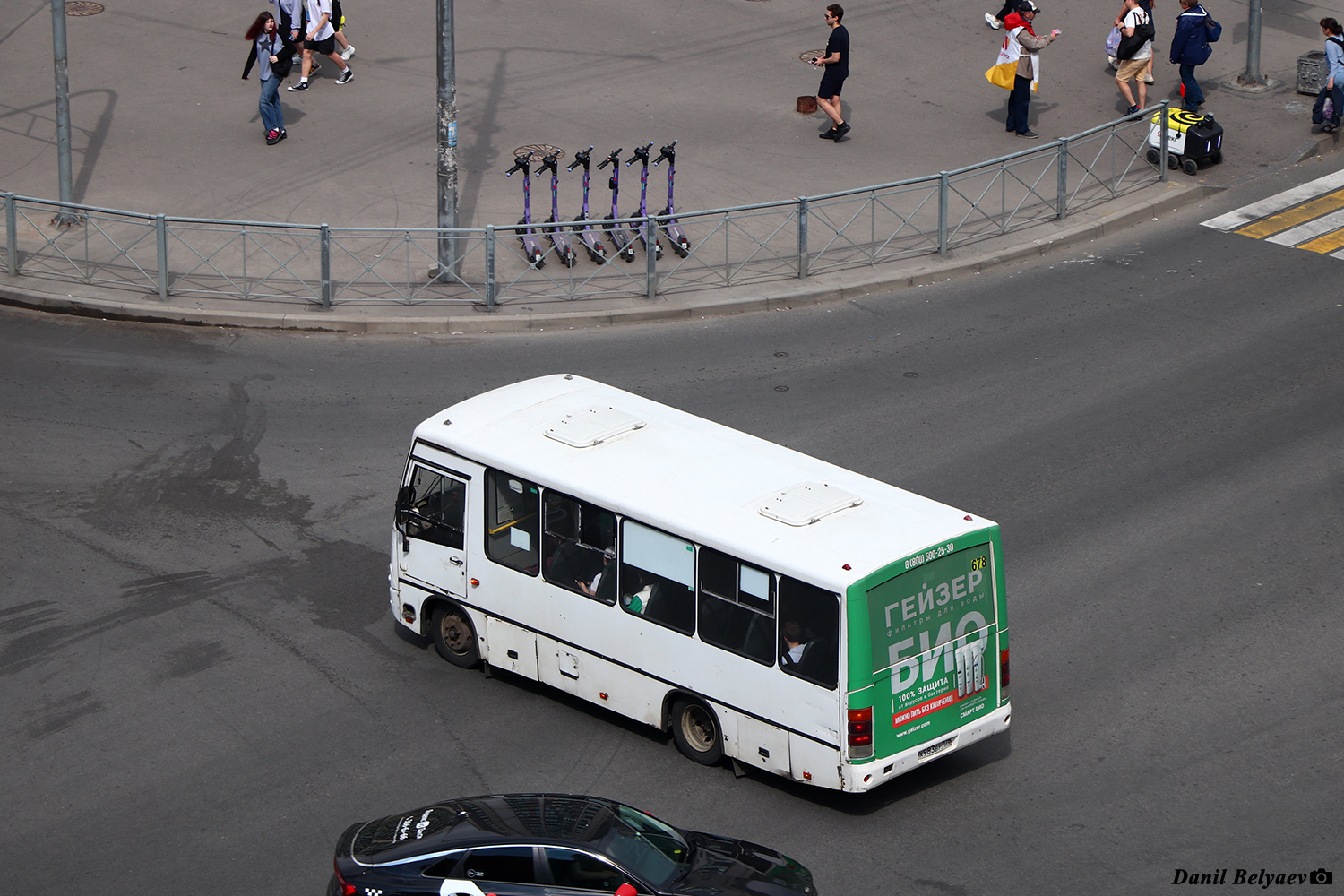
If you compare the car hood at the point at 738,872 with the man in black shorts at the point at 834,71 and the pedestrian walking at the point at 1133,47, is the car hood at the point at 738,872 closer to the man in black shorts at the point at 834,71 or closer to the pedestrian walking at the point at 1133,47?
the man in black shorts at the point at 834,71

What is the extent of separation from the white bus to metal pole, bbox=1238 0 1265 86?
1678cm

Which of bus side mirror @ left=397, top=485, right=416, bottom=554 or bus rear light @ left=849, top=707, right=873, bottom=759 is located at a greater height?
bus side mirror @ left=397, top=485, right=416, bottom=554

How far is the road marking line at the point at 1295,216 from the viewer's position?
22.4 metres

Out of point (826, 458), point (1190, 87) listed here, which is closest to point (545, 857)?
point (826, 458)

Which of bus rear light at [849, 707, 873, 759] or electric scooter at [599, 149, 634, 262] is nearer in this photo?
bus rear light at [849, 707, 873, 759]

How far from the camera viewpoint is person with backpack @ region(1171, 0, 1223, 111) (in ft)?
81.5

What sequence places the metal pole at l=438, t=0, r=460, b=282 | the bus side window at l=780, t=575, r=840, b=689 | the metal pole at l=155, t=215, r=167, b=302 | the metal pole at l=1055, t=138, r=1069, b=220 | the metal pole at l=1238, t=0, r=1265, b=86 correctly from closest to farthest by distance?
the bus side window at l=780, t=575, r=840, b=689
the metal pole at l=155, t=215, r=167, b=302
the metal pole at l=438, t=0, r=460, b=282
the metal pole at l=1055, t=138, r=1069, b=220
the metal pole at l=1238, t=0, r=1265, b=86

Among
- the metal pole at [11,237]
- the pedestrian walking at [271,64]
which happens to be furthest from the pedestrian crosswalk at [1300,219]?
the metal pole at [11,237]

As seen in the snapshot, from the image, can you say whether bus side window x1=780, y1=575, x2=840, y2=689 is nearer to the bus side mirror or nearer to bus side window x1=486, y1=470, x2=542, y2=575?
bus side window x1=486, y1=470, x2=542, y2=575

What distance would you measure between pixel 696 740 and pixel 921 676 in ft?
6.11

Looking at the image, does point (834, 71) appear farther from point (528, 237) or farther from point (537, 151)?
point (528, 237)

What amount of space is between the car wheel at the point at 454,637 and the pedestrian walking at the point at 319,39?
1633 centimetres

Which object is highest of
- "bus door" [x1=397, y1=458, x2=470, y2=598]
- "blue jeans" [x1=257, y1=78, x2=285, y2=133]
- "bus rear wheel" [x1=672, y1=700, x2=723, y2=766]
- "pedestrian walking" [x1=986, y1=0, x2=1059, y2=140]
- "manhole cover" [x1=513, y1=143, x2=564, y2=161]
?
"pedestrian walking" [x1=986, y1=0, x2=1059, y2=140]

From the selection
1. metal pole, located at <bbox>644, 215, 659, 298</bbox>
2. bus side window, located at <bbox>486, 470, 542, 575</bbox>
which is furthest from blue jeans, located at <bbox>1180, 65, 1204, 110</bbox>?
bus side window, located at <bbox>486, 470, 542, 575</bbox>
